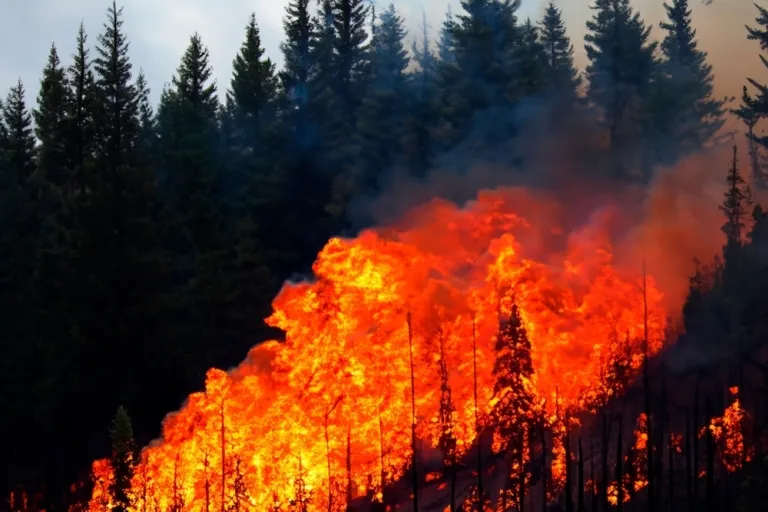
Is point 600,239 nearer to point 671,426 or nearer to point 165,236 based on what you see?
point 671,426

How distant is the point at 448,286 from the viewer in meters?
34.3

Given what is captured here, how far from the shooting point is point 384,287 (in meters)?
34.4

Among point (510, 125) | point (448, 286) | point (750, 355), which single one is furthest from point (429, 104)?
point (750, 355)

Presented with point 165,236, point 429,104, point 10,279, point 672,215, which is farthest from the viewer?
point 429,104

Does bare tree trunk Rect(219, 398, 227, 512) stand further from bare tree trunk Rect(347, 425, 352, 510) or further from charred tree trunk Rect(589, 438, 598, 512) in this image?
charred tree trunk Rect(589, 438, 598, 512)

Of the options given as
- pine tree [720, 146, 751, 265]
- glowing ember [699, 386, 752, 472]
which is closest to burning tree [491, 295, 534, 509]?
glowing ember [699, 386, 752, 472]

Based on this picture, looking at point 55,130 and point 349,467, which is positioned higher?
point 55,130

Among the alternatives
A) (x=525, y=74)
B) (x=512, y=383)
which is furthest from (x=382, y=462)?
(x=525, y=74)

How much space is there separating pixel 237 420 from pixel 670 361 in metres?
20.0

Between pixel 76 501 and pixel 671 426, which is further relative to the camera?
pixel 76 501

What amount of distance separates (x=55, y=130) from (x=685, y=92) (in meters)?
47.0

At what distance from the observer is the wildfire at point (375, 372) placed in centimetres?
3122

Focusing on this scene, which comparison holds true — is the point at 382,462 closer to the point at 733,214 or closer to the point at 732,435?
the point at 732,435

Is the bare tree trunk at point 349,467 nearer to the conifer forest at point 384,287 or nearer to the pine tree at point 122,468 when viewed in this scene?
the conifer forest at point 384,287
